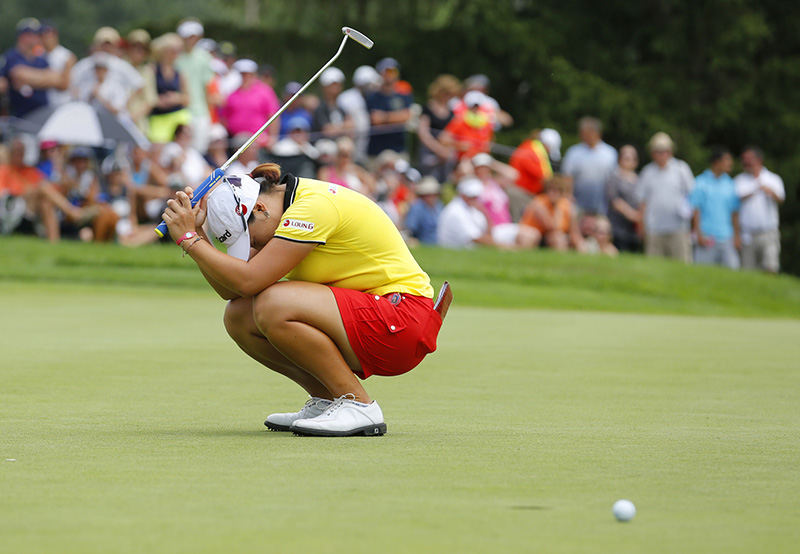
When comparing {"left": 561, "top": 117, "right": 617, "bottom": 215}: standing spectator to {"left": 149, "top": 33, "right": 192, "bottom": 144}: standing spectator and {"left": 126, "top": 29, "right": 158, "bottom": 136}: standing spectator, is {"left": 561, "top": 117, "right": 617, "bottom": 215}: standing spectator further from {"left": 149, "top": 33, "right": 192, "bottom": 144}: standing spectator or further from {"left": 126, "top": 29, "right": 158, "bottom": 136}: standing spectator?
{"left": 126, "top": 29, "right": 158, "bottom": 136}: standing spectator

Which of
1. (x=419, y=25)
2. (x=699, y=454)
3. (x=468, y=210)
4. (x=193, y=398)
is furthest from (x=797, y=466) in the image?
(x=419, y=25)

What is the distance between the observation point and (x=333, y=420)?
249 inches

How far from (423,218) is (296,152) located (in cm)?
198

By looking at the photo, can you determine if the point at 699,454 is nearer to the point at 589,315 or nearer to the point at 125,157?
the point at 589,315

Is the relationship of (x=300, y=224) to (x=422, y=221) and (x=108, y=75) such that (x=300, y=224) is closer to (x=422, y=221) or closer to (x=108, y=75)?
(x=108, y=75)

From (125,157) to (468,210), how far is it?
469 cm

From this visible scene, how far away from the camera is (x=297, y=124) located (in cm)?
1909

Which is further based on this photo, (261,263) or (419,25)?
(419,25)

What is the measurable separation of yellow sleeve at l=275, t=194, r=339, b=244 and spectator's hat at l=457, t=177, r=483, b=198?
1270 cm

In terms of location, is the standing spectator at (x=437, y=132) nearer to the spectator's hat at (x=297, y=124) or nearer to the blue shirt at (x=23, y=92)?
the spectator's hat at (x=297, y=124)

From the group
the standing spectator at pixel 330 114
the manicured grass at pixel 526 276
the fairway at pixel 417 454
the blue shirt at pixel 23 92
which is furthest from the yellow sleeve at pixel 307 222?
the standing spectator at pixel 330 114

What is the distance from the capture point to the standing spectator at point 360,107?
20438mm

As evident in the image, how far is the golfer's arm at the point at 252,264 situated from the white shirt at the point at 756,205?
16.0 m

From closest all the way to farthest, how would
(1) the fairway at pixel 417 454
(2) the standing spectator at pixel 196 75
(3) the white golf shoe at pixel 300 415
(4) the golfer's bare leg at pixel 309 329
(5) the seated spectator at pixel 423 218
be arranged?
1. (1) the fairway at pixel 417 454
2. (4) the golfer's bare leg at pixel 309 329
3. (3) the white golf shoe at pixel 300 415
4. (2) the standing spectator at pixel 196 75
5. (5) the seated spectator at pixel 423 218
